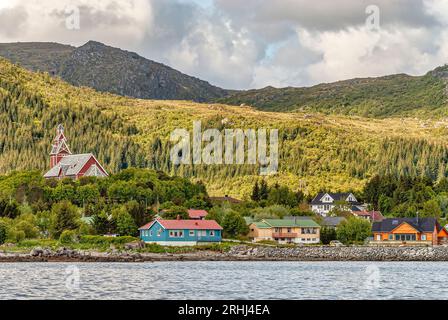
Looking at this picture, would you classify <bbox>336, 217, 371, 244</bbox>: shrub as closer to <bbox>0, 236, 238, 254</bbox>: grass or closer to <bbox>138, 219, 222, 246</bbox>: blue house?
<bbox>138, 219, 222, 246</bbox>: blue house

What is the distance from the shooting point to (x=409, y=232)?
11212 cm

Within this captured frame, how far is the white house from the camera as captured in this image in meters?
146

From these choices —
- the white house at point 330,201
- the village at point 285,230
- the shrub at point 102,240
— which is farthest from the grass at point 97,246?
the white house at point 330,201

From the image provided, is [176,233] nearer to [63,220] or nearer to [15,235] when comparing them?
[63,220]

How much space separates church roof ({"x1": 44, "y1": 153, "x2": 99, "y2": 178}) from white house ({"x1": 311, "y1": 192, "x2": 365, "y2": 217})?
39262mm

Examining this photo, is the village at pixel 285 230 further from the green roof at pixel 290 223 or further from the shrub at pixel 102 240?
the shrub at pixel 102 240

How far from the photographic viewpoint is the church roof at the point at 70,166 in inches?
5507

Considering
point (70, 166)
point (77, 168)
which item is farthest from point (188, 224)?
point (70, 166)

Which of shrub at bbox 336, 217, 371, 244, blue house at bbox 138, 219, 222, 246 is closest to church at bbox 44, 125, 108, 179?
blue house at bbox 138, 219, 222, 246

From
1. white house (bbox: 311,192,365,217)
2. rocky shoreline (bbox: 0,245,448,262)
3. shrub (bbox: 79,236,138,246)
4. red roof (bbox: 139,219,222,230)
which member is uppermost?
white house (bbox: 311,192,365,217)

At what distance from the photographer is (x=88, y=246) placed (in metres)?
90.9
